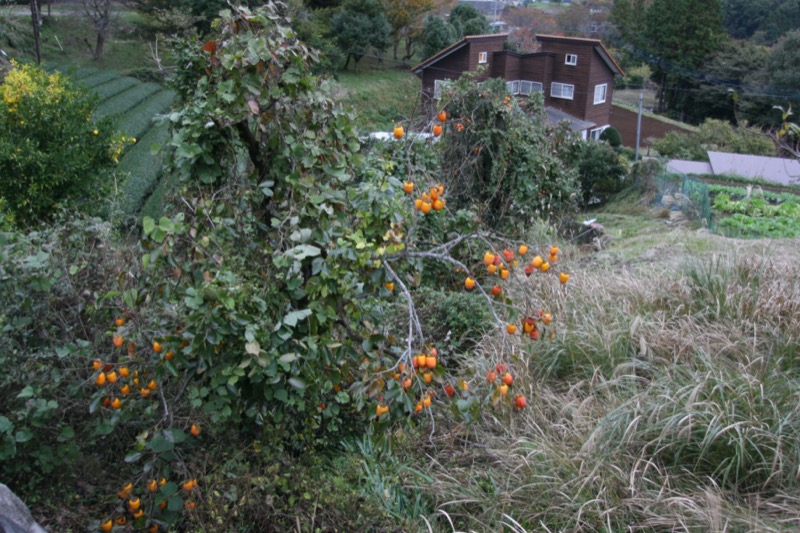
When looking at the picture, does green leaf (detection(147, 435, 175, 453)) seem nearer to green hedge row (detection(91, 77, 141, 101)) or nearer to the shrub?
the shrub

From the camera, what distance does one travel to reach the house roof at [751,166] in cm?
2395

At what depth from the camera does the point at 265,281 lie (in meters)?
2.90

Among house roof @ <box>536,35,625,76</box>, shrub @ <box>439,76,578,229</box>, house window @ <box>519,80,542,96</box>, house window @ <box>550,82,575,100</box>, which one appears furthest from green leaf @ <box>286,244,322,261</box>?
house window @ <box>519,80,542,96</box>

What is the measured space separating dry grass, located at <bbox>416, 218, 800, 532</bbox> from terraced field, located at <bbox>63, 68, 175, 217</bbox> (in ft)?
13.7

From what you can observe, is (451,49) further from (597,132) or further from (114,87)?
(114,87)

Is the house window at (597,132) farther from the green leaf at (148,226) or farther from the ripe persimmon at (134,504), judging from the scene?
the ripe persimmon at (134,504)

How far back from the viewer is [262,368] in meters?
2.59

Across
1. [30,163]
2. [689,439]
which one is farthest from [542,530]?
[30,163]

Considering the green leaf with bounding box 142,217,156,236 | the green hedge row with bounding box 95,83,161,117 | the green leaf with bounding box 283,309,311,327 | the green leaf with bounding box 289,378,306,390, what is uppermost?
the green leaf with bounding box 142,217,156,236

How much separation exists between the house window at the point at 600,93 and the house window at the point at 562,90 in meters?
1.12

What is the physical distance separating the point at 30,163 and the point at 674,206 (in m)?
11.4

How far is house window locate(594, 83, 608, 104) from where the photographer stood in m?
A: 29.3

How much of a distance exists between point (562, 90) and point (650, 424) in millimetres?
28328

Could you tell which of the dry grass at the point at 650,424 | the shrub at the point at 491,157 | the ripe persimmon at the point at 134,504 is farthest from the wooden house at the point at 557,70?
the ripe persimmon at the point at 134,504
